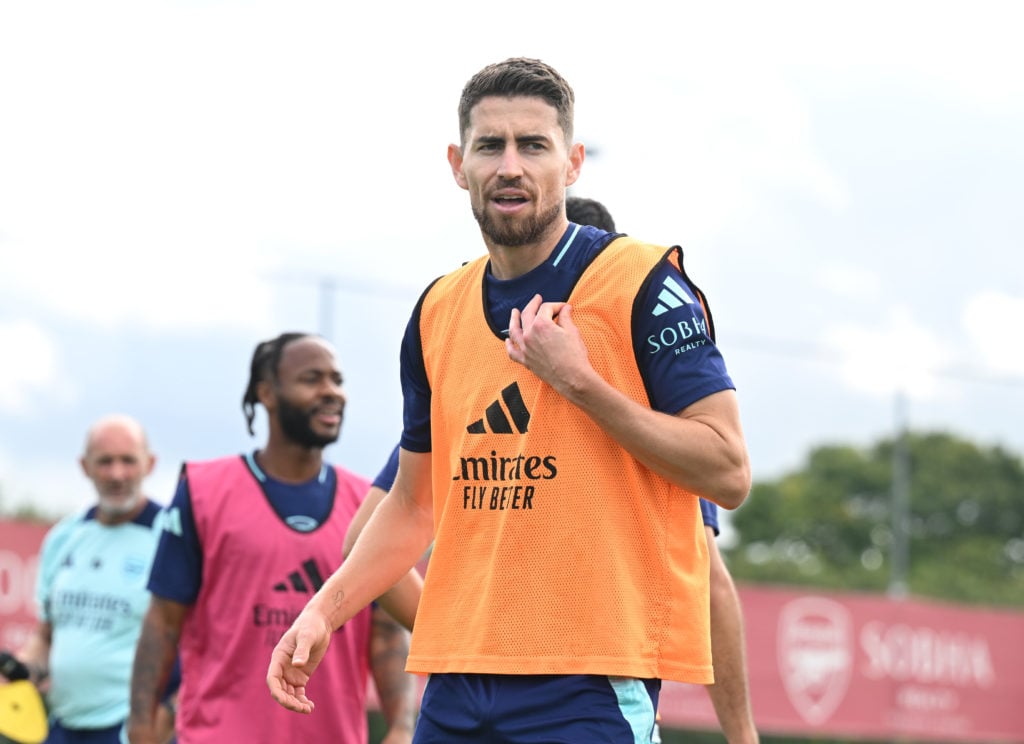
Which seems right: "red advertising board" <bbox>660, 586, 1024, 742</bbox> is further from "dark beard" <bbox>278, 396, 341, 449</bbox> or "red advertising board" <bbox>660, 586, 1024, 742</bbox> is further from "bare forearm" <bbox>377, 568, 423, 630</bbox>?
"bare forearm" <bbox>377, 568, 423, 630</bbox>

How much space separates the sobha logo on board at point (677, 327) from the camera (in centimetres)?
313

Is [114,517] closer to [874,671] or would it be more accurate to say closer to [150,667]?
[150,667]

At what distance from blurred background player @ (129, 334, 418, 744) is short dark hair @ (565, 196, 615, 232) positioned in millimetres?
1198

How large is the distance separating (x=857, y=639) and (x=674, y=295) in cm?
1487

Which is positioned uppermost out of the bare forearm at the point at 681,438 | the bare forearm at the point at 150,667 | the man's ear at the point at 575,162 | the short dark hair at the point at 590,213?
the short dark hair at the point at 590,213

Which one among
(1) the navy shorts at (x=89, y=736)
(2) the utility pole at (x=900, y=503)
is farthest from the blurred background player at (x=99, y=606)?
(2) the utility pole at (x=900, y=503)

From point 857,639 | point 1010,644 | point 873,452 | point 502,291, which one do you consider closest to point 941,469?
point 873,452

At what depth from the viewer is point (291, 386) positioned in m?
5.69

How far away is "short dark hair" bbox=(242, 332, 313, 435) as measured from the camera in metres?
5.79

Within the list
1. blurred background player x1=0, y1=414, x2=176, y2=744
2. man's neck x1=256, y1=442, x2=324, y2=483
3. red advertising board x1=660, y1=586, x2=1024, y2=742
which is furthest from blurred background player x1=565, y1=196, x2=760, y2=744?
red advertising board x1=660, y1=586, x2=1024, y2=742

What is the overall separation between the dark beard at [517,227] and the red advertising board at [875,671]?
1294 centimetres

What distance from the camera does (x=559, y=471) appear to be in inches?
125

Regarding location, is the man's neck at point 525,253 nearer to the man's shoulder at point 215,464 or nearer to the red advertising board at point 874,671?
the man's shoulder at point 215,464

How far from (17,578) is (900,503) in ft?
38.3
